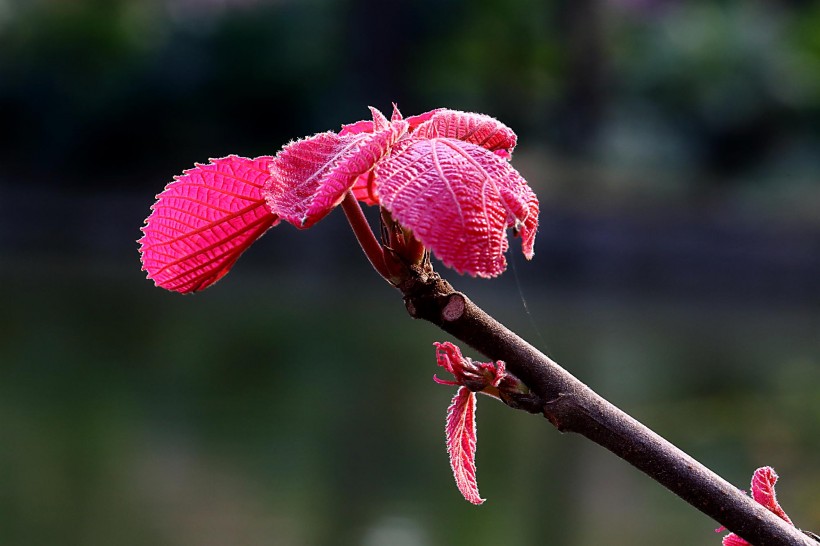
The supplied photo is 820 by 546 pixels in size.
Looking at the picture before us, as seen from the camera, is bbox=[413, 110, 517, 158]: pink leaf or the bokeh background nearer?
bbox=[413, 110, 517, 158]: pink leaf

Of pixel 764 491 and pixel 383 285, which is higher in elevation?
pixel 383 285

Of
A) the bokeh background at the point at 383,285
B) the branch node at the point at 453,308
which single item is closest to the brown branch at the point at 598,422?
the branch node at the point at 453,308

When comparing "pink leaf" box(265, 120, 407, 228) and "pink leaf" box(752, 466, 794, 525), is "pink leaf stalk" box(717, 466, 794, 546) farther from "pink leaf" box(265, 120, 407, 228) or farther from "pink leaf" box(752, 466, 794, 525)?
"pink leaf" box(265, 120, 407, 228)

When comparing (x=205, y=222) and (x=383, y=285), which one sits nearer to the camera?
(x=205, y=222)

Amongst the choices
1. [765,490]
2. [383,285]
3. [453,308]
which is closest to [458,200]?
[453,308]

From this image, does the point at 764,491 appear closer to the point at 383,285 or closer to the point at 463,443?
the point at 463,443

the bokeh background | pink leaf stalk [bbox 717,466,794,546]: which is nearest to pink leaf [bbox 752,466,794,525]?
pink leaf stalk [bbox 717,466,794,546]
